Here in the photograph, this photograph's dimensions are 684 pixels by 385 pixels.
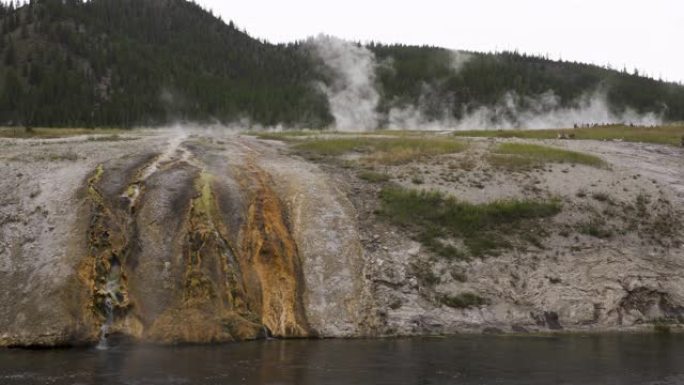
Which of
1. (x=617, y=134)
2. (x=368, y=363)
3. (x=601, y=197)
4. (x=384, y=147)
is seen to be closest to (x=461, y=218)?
(x=601, y=197)

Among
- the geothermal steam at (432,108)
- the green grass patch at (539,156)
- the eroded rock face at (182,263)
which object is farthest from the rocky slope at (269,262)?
the geothermal steam at (432,108)

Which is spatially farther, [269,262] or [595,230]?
[595,230]

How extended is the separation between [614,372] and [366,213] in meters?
13.5

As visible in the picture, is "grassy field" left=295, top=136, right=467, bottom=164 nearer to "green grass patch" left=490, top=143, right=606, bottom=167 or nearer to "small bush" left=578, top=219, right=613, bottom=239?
"green grass patch" left=490, top=143, right=606, bottom=167

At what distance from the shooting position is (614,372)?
695 inches

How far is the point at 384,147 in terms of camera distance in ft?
136

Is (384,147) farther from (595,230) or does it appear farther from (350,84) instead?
(350,84)

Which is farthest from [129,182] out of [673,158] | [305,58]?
[305,58]

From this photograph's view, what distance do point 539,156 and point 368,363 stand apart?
23.3 metres

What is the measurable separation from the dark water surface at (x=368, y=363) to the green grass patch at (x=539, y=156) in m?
16.1

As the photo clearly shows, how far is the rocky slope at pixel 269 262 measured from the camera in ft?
72.2

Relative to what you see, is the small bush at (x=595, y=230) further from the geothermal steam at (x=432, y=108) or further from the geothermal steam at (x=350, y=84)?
the geothermal steam at (x=350, y=84)

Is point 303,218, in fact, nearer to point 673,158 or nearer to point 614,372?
point 614,372

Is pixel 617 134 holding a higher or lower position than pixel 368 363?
higher
